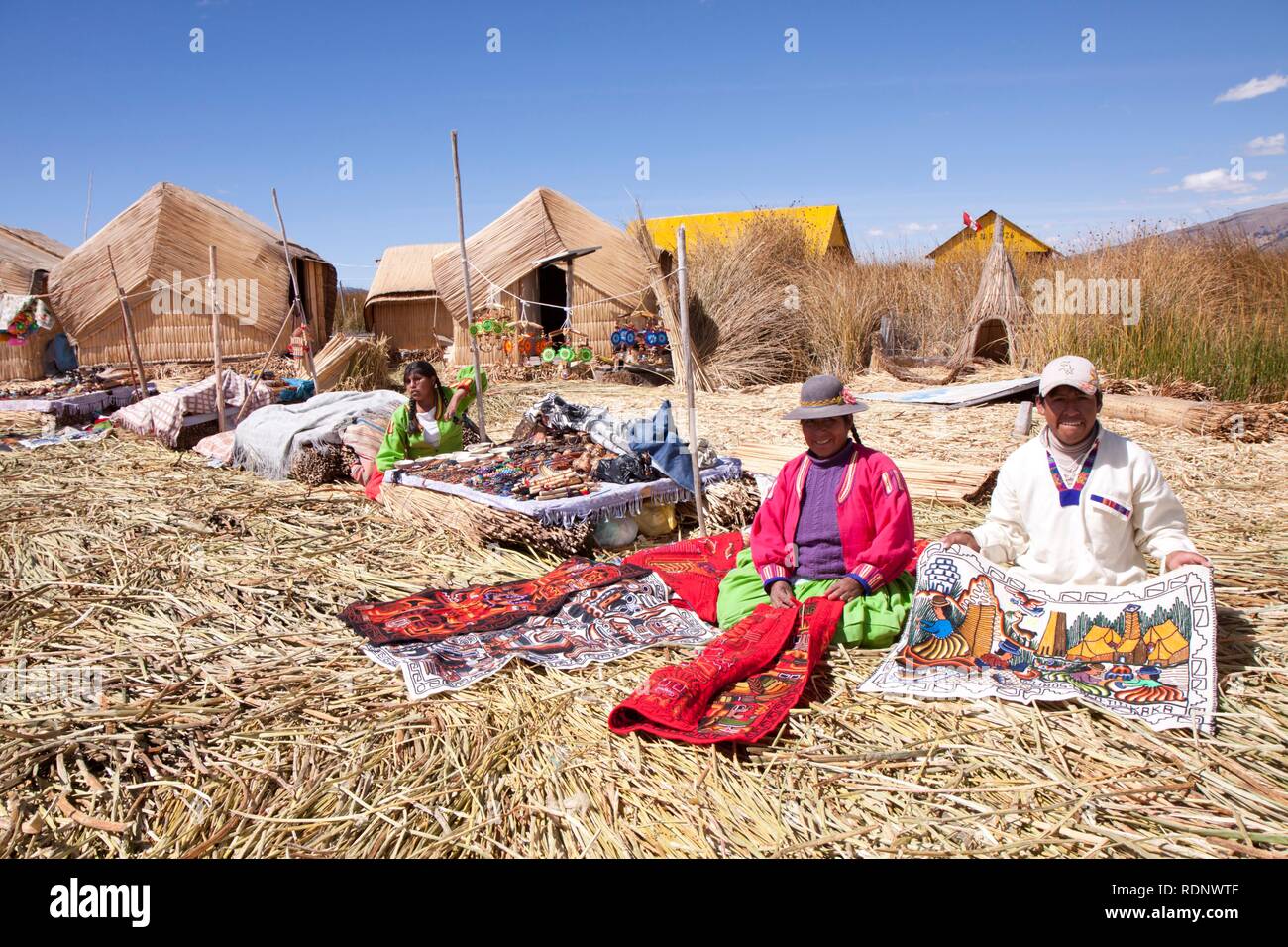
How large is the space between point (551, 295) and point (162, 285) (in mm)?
6122

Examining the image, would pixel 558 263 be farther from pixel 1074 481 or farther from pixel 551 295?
pixel 1074 481

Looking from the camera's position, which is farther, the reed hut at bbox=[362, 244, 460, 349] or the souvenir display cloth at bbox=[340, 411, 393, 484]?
the reed hut at bbox=[362, 244, 460, 349]

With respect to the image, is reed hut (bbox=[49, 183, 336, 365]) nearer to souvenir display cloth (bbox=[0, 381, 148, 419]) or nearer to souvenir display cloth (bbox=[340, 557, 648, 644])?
souvenir display cloth (bbox=[0, 381, 148, 419])

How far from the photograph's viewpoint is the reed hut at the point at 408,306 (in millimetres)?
16656

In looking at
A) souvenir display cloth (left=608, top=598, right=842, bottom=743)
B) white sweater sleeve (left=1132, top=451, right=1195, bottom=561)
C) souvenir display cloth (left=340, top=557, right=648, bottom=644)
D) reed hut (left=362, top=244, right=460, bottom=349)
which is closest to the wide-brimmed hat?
souvenir display cloth (left=608, top=598, right=842, bottom=743)

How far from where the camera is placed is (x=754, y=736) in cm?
228

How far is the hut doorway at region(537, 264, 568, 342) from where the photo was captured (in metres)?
14.9

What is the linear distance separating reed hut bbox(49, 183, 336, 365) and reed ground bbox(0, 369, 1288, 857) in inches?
455

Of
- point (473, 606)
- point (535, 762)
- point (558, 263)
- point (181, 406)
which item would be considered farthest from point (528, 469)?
point (558, 263)

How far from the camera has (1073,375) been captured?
8.13 feet

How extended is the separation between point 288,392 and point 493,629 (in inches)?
265

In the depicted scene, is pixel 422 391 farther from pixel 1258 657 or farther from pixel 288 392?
pixel 1258 657

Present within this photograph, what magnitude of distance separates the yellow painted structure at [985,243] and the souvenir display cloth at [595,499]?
314 inches
